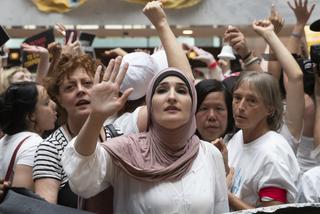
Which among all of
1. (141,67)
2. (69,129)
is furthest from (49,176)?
(141,67)

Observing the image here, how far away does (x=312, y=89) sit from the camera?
3.47 m

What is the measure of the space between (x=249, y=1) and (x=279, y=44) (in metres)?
3.98

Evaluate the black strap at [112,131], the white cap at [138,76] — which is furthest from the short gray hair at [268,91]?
the black strap at [112,131]

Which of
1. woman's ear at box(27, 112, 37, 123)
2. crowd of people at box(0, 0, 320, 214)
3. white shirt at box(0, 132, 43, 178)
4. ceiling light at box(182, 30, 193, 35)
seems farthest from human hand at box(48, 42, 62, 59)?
ceiling light at box(182, 30, 193, 35)

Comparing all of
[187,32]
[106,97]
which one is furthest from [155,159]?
[187,32]

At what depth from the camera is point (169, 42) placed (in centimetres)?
283

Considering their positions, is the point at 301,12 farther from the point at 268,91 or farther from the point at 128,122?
the point at 128,122

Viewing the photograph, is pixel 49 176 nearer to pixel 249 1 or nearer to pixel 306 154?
pixel 306 154

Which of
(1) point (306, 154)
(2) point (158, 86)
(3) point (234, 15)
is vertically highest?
(3) point (234, 15)

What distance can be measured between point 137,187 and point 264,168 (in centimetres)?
76

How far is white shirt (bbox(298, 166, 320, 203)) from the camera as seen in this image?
8.11 feet

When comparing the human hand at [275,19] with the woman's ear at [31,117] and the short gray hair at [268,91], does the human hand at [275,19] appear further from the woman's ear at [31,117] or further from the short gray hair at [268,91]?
the woman's ear at [31,117]

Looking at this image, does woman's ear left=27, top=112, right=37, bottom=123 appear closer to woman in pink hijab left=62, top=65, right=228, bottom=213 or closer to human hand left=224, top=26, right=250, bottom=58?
woman in pink hijab left=62, top=65, right=228, bottom=213

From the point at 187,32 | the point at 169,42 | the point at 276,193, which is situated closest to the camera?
the point at 276,193
